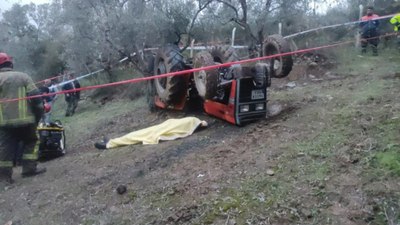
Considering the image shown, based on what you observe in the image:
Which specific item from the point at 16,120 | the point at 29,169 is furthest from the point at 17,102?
the point at 29,169

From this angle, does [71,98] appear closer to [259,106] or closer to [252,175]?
[259,106]

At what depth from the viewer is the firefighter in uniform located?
18.4 ft

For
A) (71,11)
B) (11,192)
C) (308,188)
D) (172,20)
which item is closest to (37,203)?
(11,192)

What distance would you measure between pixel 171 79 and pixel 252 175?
3.43 meters

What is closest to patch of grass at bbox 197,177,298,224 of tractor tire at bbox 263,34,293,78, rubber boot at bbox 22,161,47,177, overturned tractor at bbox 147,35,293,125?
overturned tractor at bbox 147,35,293,125

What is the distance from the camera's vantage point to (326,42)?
492 inches

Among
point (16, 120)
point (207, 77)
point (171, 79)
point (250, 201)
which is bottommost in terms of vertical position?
point (250, 201)

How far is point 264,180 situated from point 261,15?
8076 millimetres

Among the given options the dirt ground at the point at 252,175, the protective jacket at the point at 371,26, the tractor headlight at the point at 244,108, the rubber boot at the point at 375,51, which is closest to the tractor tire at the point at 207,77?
the tractor headlight at the point at 244,108

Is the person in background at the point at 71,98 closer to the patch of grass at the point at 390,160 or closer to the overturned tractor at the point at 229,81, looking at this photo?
the overturned tractor at the point at 229,81

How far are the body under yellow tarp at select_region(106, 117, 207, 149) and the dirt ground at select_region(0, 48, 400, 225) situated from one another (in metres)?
0.19

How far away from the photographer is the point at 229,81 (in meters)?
6.22

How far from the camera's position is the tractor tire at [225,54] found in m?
6.72

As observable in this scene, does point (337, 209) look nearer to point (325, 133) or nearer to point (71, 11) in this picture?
point (325, 133)
